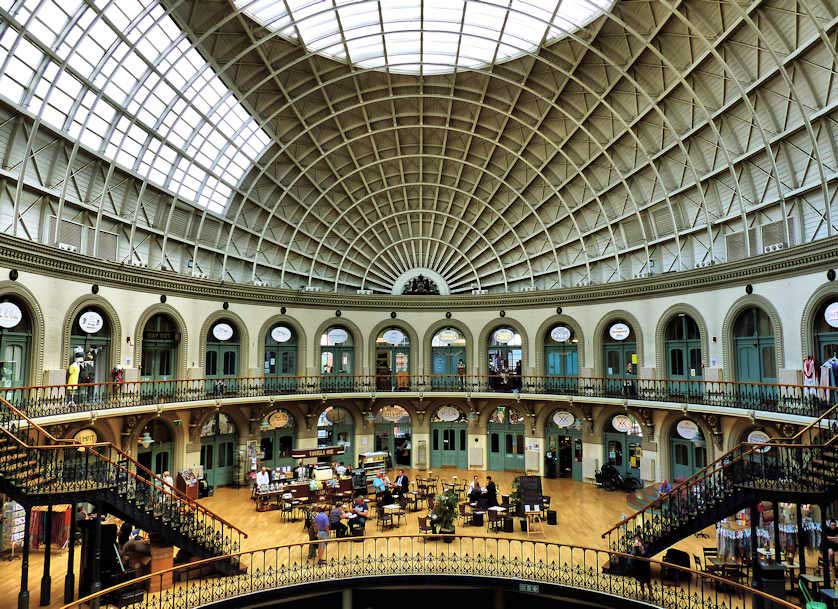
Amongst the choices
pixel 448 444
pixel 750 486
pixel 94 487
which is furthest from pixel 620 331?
pixel 94 487

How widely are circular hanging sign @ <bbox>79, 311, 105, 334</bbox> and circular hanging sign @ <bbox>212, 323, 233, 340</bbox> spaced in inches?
247

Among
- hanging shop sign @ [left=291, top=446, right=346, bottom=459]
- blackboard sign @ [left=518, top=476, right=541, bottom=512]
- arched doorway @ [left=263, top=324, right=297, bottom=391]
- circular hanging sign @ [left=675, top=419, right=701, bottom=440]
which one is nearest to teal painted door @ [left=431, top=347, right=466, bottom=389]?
hanging shop sign @ [left=291, top=446, right=346, bottom=459]

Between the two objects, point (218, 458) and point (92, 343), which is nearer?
point (92, 343)

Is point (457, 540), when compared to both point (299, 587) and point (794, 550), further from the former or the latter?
point (794, 550)

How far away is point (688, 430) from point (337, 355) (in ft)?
63.4

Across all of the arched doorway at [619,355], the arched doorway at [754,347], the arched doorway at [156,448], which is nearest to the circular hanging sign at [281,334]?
the arched doorway at [156,448]

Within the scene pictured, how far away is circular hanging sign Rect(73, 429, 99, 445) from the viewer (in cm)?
2086

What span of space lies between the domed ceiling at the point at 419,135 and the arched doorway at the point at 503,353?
340cm

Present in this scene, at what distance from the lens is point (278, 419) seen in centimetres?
2883

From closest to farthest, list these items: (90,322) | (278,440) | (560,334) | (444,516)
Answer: (444,516), (90,322), (278,440), (560,334)

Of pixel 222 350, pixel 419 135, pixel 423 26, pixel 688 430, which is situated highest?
pixel 423 26

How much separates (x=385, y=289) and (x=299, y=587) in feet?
70.5

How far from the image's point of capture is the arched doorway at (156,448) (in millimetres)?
23781

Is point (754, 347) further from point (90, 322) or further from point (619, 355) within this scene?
point (90, 322)
